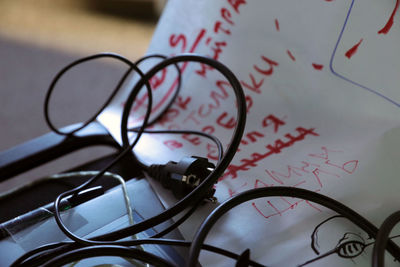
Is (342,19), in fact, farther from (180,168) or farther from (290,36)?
(180,168)

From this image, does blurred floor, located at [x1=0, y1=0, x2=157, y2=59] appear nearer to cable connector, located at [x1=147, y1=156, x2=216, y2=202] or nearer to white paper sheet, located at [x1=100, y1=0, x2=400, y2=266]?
white paper sheet, located at [x1=100, y1=0, x2=400, y2=266]

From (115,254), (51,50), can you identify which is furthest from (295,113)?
(51,50)

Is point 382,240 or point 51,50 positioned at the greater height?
point 382,240

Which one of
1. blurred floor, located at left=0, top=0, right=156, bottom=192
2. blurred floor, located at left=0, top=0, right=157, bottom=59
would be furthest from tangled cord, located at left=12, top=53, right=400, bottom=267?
blurred floor, located at left=0, top=0, right=157, bottom=59

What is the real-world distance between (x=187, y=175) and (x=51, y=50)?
107 cm

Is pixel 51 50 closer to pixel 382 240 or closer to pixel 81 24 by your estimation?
pixel 81 24

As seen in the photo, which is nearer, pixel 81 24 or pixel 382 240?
pixel 382 240

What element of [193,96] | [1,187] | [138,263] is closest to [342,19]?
[193,96]

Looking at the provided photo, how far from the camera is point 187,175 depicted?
40cm

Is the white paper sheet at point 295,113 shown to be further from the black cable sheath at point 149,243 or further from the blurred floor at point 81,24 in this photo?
the blurred floor at point 81,24

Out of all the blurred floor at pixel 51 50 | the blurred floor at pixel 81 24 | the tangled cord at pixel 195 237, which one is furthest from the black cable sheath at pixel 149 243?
the blurred floor at pixel 81 24

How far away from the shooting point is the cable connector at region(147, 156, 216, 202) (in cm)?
40

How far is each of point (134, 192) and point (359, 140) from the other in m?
0.24

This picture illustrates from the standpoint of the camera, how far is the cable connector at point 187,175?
40 cm
